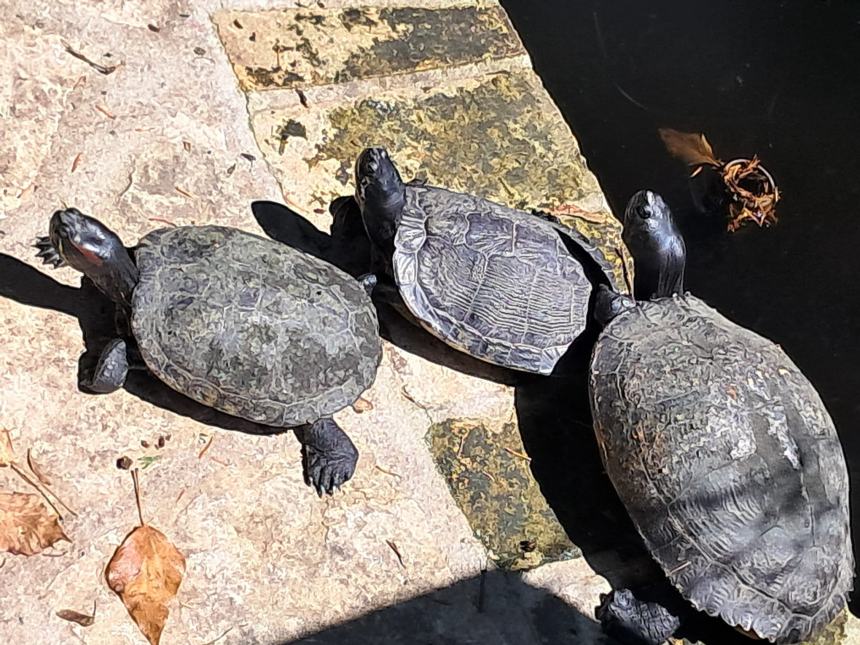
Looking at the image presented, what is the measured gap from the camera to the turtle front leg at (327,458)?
11.2 ft

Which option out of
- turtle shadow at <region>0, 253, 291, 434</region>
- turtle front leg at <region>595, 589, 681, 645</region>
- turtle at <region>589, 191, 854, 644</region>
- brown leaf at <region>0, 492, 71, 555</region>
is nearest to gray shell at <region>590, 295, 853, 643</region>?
turtle at <region>589, 191, 854, 644</region>

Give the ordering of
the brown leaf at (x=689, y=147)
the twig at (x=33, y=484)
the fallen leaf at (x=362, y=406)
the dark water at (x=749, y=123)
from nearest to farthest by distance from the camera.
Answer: the twig at (x=33, y=484) → the fallen leaf at (x=362, y=406) → the dark water at (x=749, y=123) → the brown leaf at (x=689, y=147)

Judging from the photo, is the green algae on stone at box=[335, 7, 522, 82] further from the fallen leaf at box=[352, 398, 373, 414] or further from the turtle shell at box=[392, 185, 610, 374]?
the fallen leaf at box=[352, 398, 373, 414]

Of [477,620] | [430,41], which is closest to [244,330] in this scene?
[477,620]

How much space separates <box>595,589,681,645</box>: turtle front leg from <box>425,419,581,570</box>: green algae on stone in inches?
9.3

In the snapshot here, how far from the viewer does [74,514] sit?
10.4 ft

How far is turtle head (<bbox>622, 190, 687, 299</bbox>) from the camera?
388cm

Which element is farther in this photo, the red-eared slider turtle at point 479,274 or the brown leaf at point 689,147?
the brown leaf at point 689,147

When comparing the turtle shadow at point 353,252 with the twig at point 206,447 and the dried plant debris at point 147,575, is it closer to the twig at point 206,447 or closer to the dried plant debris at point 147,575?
the twig at point 206,447

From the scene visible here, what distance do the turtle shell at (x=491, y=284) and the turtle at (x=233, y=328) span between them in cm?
39

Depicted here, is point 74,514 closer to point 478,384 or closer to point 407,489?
point 407,489

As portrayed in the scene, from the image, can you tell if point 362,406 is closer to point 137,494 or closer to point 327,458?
point 327,458

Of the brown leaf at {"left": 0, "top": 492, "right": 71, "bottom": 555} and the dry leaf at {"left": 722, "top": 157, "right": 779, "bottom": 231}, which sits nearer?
the brown leaf at {"left": 0, "top": 492, "right": 71, "bottom": 555}

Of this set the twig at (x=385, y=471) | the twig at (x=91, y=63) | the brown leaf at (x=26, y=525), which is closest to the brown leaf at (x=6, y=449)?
the brown leaf at (x=26, y=525)
